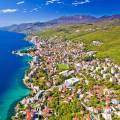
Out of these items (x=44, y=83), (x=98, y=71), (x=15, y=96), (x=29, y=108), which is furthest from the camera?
(x=98, y=71)

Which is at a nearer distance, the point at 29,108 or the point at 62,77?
the point at 29,108

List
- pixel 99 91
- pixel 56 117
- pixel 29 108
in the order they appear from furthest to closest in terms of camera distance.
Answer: pixel 99 91, pixel 29 108, pixel 56 117

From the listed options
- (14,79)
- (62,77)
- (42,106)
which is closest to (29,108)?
(42,106)

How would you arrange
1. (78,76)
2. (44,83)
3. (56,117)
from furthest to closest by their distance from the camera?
(78,76) < (44,83) < (56,117)

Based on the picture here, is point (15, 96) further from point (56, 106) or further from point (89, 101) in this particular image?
point (89, 101)

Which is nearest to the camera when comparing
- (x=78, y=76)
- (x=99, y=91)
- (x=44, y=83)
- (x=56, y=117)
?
(x=56, y=117)

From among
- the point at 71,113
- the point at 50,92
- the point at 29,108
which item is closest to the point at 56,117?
the point at 71,113

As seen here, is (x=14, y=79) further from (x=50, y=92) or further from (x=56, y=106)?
(x=56, y=106)

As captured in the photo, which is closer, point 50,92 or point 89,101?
point 89,101
